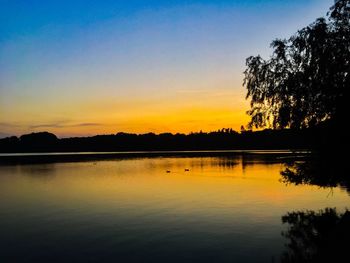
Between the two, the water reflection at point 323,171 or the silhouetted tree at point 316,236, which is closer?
the silhouetted tree at point 316,236

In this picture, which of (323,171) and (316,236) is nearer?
(316,236)

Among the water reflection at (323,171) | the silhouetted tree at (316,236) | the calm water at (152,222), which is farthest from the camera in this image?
the water reflection at (323,171)

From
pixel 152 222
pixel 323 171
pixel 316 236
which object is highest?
pixel 323 171

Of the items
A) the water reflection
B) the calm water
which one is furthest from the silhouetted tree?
the water reflection

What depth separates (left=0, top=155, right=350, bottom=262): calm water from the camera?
94.8 feet

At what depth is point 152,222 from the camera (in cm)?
4000

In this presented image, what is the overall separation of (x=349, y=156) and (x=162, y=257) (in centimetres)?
1558

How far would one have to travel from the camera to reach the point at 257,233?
34.6 metres

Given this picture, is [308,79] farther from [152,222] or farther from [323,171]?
[152,222]

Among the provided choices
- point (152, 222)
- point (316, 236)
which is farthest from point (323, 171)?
point (152, 222)

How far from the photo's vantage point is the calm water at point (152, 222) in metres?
28.9

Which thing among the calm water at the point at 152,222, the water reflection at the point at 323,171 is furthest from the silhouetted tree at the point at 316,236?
the water reflection at the point at 323,171

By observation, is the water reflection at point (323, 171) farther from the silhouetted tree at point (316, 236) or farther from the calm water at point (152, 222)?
the calm water at point (152, 222)

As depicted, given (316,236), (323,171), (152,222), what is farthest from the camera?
(152,222)
